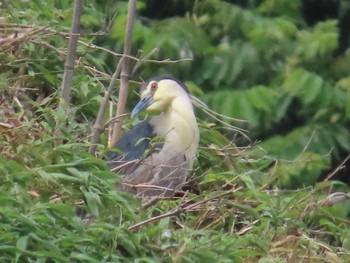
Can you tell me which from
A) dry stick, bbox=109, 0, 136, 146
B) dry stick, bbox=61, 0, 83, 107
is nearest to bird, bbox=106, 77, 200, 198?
dry stick, bbox=109, 0, 136, 146

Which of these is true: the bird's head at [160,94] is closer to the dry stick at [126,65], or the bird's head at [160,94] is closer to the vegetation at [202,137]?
the vegetation at [202,137]

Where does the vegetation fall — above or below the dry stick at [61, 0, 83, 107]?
below

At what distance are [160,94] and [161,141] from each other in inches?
42.3

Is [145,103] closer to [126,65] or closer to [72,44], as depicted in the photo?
[126,65]

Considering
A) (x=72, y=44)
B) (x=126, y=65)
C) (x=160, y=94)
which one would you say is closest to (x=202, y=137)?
(x=160, y=94)

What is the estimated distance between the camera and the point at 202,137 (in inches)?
231

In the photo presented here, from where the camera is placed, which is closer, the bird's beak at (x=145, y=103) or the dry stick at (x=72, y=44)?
the dry stick at (x=72, y=44)

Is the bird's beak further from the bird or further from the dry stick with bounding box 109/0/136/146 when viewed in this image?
the dry stick with bounding box 109/0/136/146

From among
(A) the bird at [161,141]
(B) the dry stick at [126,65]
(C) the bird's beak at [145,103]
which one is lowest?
(C) the bird's beak at [145,103]

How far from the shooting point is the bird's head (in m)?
6.20

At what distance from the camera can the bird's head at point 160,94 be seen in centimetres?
620

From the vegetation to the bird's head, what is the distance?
7.8 inches

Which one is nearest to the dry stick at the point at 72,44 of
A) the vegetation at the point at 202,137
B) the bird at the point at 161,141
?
the vegetation at the point at 202,137

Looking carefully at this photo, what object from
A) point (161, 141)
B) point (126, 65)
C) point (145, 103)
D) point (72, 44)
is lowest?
point (145, 103)
